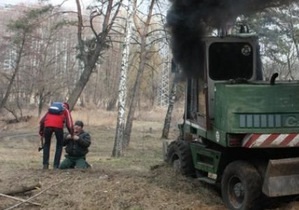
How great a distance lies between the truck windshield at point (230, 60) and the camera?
8.54 meters

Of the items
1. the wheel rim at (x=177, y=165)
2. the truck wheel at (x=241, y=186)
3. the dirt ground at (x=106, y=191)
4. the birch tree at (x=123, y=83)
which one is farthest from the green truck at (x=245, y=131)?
the birch tree at (x=123, y=83)

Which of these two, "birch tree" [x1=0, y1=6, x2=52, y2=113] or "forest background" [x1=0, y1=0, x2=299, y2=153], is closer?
"forest background" [x1=0, y1=0, x2=299, y2=153]

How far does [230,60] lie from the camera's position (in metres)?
8.70

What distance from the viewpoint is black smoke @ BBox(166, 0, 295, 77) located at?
881 cm

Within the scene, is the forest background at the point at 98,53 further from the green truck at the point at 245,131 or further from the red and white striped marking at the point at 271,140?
the red and white striped marking at the point at 271,140

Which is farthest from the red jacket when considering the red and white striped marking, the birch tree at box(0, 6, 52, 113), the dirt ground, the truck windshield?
the birch tree at box(0, 6, 52, 113)

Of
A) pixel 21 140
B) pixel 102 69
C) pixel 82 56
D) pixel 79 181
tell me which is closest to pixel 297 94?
pixel 79 181

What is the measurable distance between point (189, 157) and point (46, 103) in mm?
39935

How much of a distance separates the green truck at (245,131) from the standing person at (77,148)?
2926 millimetres

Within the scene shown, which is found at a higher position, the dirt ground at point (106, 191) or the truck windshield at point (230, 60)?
the truck windshield at point (230, 60)

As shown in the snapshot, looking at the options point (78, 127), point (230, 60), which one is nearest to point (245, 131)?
point (230, 60)

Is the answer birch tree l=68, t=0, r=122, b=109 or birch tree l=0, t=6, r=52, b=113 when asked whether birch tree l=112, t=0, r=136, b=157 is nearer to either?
birch tree l=68, t=0, r=122, b=109

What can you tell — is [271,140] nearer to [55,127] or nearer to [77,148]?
[77,148]

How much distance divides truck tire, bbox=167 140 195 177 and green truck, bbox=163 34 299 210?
0.73m
